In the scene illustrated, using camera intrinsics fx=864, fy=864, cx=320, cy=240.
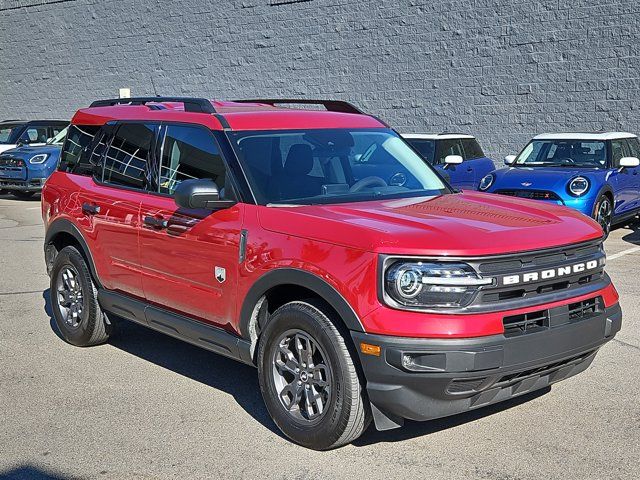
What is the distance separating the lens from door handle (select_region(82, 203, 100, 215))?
6387 millimetres

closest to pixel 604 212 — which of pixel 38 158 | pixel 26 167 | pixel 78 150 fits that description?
pixel 78 150

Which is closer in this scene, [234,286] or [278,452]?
[278,452]

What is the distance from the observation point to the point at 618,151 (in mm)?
13141

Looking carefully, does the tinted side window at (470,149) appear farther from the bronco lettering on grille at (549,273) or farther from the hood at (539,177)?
the bronco lettering on grille at (549,273)

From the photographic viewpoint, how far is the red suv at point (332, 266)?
13.8 ft

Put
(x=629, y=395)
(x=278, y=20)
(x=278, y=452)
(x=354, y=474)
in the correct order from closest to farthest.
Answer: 1. (x=354, y=474)
2. (x=278, y=452)
3. (x=629, y=395)
4. (x=278, y=20)

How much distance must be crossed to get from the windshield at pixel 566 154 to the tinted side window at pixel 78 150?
7791 mm

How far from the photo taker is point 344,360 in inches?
172

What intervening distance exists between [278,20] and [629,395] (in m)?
17.3

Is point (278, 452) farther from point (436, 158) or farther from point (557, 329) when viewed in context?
point (436, 158)

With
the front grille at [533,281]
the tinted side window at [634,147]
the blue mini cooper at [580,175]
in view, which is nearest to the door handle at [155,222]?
the front grille at [533,281]


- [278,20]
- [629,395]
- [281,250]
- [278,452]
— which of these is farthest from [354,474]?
[278,20]

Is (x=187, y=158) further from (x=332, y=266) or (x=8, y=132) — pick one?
(x=8, y=132)

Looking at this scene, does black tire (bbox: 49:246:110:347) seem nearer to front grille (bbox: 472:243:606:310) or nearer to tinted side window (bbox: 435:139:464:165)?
front grille (bbox: 472:243:606:310)
